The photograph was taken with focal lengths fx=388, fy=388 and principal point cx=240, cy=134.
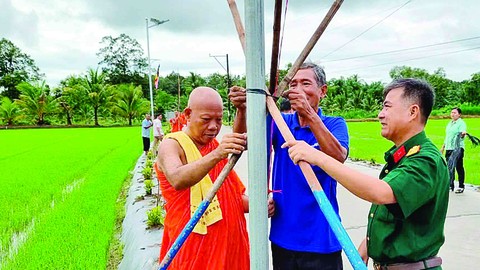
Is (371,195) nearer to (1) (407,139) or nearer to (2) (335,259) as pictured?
(1) (407,139)

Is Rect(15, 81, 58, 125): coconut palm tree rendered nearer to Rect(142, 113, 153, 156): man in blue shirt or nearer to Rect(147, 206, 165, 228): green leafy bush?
Rect(142, 113, 153, 156): man in blue shirt

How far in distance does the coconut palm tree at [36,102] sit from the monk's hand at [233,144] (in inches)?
1329

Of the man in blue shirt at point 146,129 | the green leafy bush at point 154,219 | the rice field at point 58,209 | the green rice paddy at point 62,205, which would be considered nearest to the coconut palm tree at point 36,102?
the green rice paddy at point 62,205

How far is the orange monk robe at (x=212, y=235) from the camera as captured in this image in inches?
71.3

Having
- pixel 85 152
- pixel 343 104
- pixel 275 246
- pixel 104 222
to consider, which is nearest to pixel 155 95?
pixel 343 104

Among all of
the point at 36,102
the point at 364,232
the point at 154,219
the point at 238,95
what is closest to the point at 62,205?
the point at 154,219

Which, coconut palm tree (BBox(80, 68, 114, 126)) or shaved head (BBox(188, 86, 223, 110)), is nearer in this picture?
shaved head (BBox(188, 86, 223, 110))

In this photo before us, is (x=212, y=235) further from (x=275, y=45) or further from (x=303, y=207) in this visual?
(x=275, y=45)

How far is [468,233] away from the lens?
181 inches

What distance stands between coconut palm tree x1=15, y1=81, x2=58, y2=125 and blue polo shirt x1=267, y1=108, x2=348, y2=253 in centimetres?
3356

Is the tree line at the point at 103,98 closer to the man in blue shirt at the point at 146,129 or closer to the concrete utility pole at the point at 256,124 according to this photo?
the man in blue shirt at the point at 146,129

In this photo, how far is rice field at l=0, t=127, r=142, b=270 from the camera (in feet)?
13.9

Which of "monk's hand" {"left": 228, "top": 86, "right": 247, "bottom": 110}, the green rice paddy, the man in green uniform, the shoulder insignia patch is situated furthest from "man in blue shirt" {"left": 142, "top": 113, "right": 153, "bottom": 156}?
the shoulder insignia patch

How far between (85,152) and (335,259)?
14315mm
